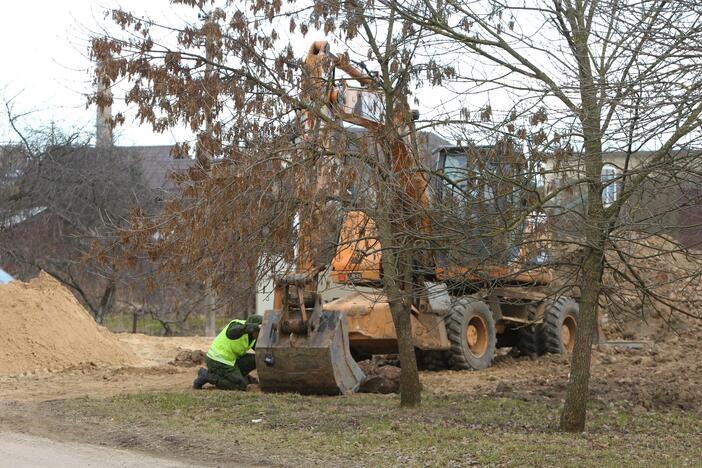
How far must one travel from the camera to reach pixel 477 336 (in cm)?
1648

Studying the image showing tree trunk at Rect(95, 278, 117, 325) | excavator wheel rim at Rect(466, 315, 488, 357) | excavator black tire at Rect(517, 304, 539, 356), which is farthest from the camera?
tree trunk at Rect(95, 278, 117, 325)

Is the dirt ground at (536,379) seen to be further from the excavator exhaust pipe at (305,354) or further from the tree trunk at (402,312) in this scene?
the tree trunk at (402,312)

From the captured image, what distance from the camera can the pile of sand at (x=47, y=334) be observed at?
56.9ft

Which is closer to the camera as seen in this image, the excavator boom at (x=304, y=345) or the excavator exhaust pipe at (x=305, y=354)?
the excavator boom at (x=304, y=345)

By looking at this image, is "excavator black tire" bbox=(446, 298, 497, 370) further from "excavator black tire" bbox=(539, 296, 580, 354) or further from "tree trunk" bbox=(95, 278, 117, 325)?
"tree trunk" bbox=(95, 278, 117, 325)

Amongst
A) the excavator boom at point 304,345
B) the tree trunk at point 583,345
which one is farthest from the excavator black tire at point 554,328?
the tree trunk at point 583,345

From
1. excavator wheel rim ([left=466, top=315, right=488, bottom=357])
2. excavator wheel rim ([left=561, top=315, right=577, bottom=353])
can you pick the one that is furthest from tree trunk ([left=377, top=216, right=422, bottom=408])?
excavator wheel rim ([left=561, top=315, right=577, bottom=353])

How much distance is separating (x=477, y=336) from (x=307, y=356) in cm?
509

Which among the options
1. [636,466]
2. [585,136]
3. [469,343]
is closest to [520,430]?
[636,466]

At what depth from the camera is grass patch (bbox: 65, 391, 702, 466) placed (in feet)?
27.2

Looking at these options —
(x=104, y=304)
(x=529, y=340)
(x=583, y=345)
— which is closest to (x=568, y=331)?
(x=529, y=340)

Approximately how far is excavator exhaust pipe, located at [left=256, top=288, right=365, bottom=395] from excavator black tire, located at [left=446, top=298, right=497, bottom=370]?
3.20 metres

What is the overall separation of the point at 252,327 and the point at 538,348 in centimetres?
719

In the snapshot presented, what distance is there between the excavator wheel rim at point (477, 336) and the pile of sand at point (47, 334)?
658 centimetres
